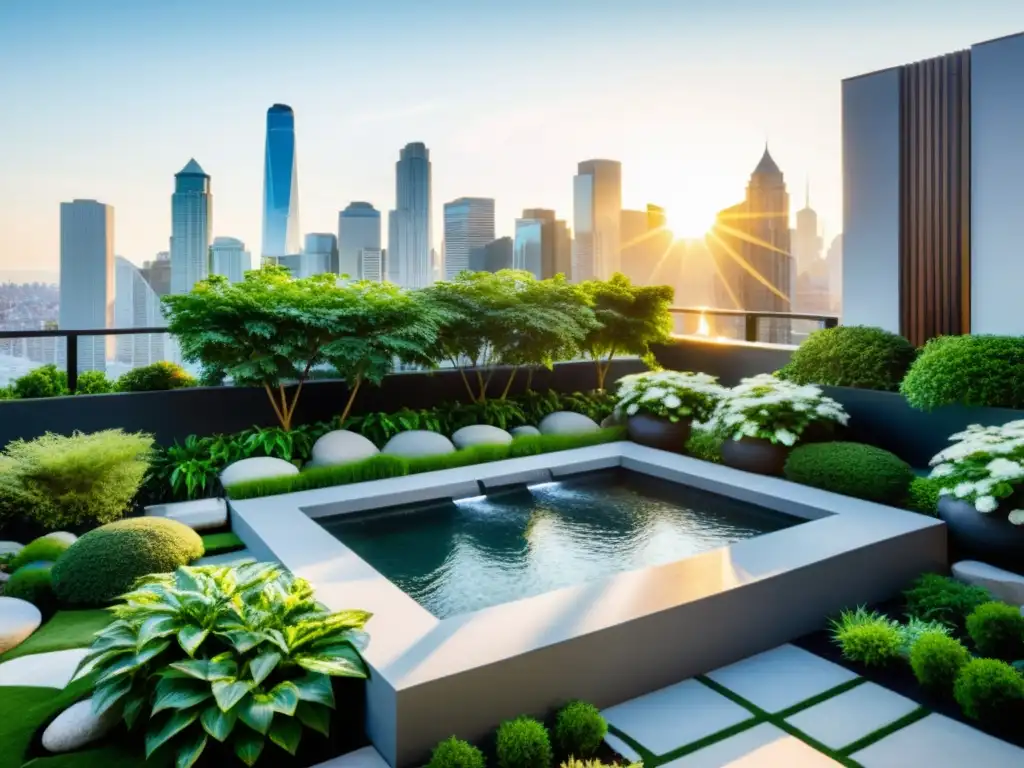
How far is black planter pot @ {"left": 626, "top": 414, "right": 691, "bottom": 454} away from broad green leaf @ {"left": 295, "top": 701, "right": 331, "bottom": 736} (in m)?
4.73

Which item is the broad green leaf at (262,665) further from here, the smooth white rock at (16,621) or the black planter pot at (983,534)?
the black planter pot at (983,534)

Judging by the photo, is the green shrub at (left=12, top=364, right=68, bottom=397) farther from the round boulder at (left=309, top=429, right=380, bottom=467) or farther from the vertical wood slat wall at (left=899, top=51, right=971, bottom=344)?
the vertical wood slat wall at (left=899, top=51, right=971, bottom=344)

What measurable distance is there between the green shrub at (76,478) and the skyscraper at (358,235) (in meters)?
5.55

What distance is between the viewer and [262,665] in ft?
9.14

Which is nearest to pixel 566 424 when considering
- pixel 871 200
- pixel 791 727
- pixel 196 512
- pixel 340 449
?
pixel 340 449

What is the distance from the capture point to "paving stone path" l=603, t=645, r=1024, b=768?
9.22ft

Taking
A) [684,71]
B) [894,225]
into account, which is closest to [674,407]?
[894,225]

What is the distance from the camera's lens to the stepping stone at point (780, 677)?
10.7ft

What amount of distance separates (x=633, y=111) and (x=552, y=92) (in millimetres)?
1045

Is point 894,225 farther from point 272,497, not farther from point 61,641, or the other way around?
point 61,641

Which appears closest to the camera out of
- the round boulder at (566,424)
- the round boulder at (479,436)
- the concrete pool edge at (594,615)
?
the concrete pool edge at (594,615)

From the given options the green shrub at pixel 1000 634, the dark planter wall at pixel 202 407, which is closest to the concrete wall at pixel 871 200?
the dark planter wall at pixel 202 407

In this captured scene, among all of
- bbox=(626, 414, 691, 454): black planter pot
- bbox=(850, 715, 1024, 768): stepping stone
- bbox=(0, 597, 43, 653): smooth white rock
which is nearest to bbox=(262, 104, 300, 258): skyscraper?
bbox=(626, 414, 691, 454): black planter pot

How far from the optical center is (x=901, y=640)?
355 cm
